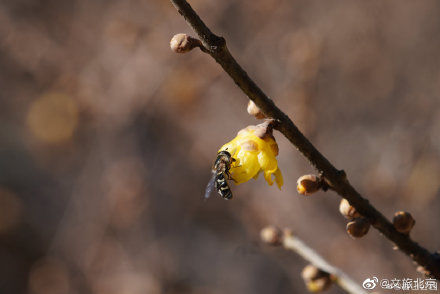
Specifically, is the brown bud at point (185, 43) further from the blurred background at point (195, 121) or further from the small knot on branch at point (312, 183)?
the blurred background at point (195, 121)

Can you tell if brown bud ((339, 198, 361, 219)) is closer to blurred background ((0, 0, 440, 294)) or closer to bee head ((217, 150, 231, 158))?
bee head ((217, 150, 231, 158))

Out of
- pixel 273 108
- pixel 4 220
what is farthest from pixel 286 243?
pixel 4 220

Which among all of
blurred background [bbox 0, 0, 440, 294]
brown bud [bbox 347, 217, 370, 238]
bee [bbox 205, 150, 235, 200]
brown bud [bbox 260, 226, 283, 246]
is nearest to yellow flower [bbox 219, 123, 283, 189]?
bee [bbox 205, 150, 235, 200]

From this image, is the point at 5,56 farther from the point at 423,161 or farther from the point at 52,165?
the point at 423,161

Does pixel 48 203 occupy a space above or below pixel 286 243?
above

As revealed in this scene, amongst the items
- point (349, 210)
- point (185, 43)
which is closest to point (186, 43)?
point (185, 43)

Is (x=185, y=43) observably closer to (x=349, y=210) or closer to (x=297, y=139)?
(x=297, y=139)

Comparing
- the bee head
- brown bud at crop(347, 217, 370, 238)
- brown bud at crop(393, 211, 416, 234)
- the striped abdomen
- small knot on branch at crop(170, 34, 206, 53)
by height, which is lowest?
brown bud at crop(347, 217, 370, 238)
